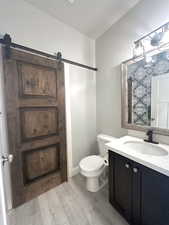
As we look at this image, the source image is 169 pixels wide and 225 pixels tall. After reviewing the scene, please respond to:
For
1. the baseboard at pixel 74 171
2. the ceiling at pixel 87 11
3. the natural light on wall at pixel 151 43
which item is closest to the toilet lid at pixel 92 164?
the baseboard at pixel 74 171

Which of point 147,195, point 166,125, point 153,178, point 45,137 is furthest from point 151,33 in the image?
point 45,137

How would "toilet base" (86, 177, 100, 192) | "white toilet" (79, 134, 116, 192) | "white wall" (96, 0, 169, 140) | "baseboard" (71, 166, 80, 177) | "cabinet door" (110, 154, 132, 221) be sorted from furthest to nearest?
1. "baseboard" (71, 166, 80, 177)
2. "toilet base" (86, 177, 100, 192)
3. "white toilet" (79, 134, 116, 192)
4. "white wall" (96, 0, 169, 140)
5. "cabinet door" (110, 154, 132, 221)

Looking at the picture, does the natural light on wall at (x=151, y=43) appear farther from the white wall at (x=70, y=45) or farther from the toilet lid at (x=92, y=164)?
the toilet lid at (x=92, y=164)

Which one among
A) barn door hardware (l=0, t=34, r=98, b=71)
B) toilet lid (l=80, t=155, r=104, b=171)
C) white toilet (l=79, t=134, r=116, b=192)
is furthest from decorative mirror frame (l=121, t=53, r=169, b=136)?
barn door hardware (l=0, t=34, r=98, b=71)

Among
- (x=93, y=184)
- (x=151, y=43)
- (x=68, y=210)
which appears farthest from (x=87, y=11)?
(x=68, y=210)

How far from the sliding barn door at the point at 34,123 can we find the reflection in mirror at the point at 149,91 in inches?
41.0

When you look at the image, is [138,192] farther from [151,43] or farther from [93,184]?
[151,43]

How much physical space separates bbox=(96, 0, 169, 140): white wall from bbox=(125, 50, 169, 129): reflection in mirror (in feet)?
0.69

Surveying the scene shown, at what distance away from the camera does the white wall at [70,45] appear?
135 centimetres

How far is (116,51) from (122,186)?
188cm

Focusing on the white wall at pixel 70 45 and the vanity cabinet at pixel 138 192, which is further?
the white wall at pixel 70 45

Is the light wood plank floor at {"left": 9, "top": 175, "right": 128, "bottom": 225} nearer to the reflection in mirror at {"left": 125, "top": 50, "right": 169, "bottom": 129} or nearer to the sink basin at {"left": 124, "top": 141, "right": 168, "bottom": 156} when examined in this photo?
the sink basin at {"left": 124, "top": 141, "right": 168, "bottom": 156}

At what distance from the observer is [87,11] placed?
1.55 metres

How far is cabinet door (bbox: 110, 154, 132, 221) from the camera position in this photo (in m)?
1.11
